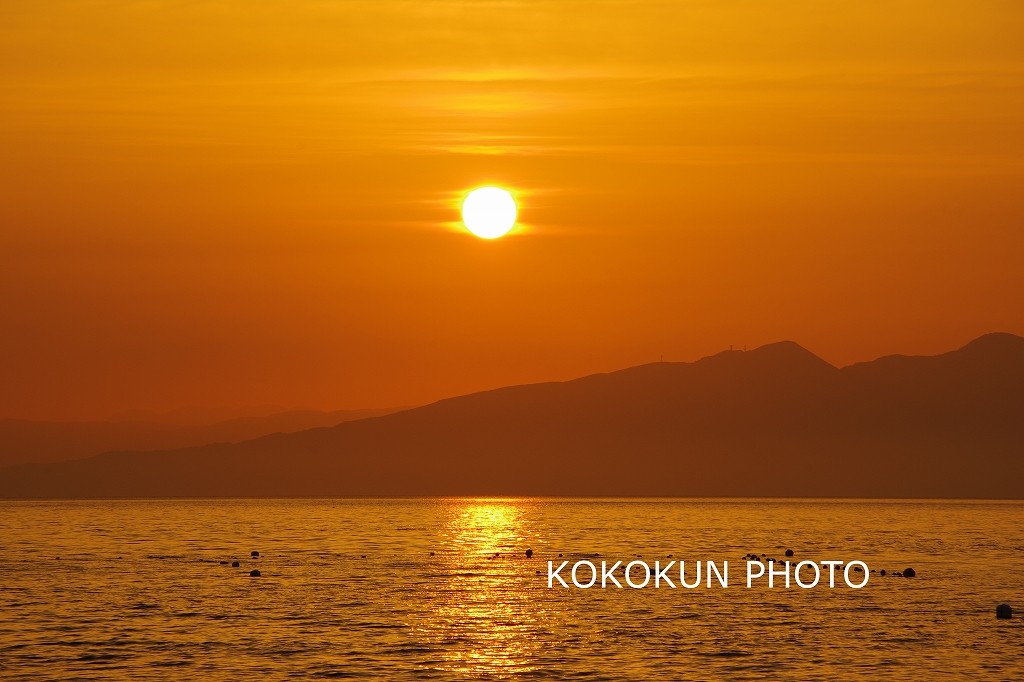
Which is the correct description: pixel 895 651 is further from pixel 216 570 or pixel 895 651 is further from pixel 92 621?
pixel 216 570

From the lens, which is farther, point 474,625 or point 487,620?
point 487,620

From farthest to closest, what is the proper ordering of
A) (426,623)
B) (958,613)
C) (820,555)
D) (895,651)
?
1. (820,555)
2. (958,613)
3. (426,623)
4. (895,651)

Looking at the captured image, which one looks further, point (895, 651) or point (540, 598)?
point (540, 598)

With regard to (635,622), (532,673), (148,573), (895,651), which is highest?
(148,573)

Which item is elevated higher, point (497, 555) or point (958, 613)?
point (497, 555)

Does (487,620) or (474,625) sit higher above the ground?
(487,620)

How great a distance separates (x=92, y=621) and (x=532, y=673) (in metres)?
35.4

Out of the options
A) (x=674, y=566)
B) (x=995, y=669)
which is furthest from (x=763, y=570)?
(x=995, y=669)

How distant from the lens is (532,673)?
69438 millimetres

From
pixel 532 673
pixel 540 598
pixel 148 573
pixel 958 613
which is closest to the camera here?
pixel 532 673

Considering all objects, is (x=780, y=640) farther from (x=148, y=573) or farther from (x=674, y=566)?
(x=148, y=573)

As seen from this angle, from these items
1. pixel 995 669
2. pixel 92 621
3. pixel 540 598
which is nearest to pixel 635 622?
pixel 540 598

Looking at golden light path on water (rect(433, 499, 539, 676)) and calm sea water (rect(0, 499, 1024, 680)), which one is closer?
calm sea water (rect(0, 499, 1024, 680))

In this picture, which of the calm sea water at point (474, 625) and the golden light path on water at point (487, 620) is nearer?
the calm sea water at point (474, 625)
